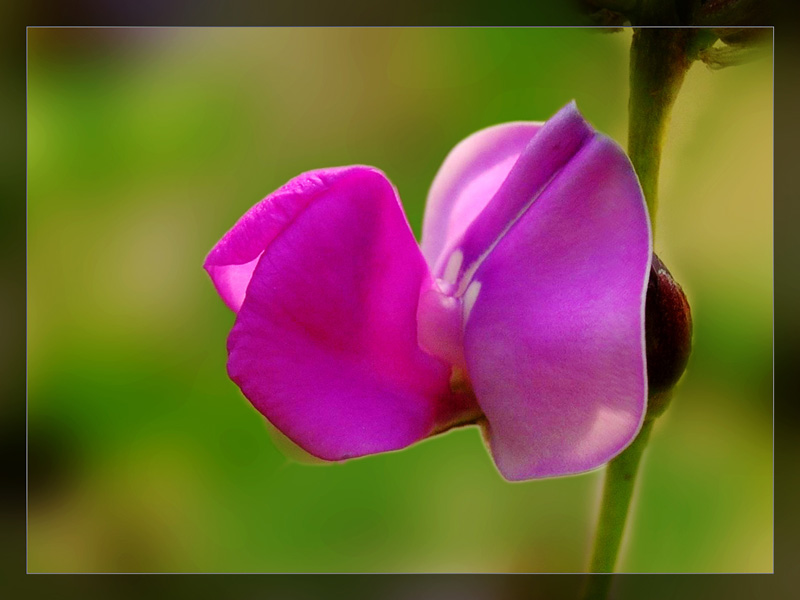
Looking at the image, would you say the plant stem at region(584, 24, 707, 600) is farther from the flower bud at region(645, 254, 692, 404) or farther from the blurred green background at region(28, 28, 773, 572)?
the blurred green background at region(28, 28, 773, 572)

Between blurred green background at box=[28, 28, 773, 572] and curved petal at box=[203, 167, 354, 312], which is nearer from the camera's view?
curved petal at box=[203, 167, 354, 312]

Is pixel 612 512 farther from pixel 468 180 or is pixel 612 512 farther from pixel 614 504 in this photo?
pixel 468 180

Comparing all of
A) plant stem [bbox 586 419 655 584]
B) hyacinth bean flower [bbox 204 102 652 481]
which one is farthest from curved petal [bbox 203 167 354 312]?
plant stem [bbox 586 419 655 584]

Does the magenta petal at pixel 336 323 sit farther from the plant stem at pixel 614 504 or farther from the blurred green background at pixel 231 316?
the blurred green background at pixel 231 316

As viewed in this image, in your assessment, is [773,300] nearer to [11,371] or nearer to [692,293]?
[692,293]

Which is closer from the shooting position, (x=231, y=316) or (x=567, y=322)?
(x=567, y=322)

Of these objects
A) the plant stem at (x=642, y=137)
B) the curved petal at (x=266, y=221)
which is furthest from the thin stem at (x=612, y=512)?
the curved petal at (x=266, y=221)

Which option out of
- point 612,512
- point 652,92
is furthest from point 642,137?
point 612,512
